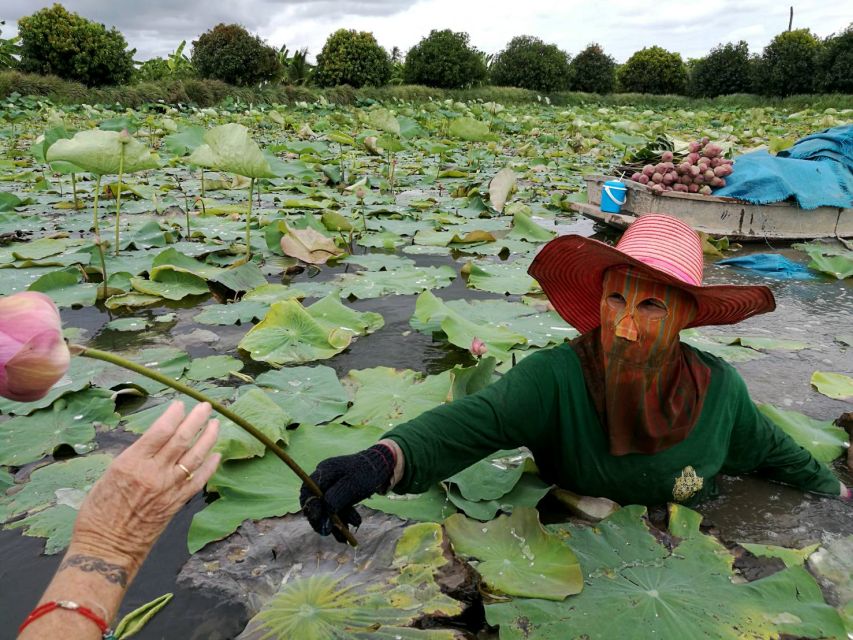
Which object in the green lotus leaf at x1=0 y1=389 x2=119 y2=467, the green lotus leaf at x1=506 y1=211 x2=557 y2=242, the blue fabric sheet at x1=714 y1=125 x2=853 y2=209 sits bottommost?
the green lotus leaf at x1=0 y1=389 x2=119 y2=467

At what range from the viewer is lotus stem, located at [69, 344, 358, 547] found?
0.70 meters

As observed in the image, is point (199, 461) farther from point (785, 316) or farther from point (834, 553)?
point (785, 316)

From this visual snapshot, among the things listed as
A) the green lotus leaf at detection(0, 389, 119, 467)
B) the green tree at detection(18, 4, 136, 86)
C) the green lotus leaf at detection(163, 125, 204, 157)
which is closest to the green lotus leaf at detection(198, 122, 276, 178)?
the green lotus leaf at detection(0, 389, 119, 467)

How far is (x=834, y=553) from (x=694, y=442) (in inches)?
17.2

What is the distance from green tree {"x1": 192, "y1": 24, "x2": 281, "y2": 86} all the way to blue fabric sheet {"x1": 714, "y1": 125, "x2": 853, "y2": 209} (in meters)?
16.4

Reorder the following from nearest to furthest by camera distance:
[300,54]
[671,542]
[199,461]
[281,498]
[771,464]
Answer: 1. [199,461]
2. [671,542]
3. [281,498]
4. [771,464]
5. [300,54]

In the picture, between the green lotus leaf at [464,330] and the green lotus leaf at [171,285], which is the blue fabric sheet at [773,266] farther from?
the green lotus leaf at [171,285]

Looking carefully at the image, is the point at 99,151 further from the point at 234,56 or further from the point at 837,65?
the point at 837,65

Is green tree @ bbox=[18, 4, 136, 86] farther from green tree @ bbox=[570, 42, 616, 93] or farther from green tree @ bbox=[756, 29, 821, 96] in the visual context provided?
green tree @ bbox=[756, 29, 821, 96]

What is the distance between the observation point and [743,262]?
4.31m

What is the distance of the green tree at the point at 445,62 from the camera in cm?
2084

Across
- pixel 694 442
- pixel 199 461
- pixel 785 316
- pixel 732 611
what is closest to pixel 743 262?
pixel 785 316

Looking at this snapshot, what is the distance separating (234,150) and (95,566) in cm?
249

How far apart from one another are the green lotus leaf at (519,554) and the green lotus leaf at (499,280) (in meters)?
1.89
